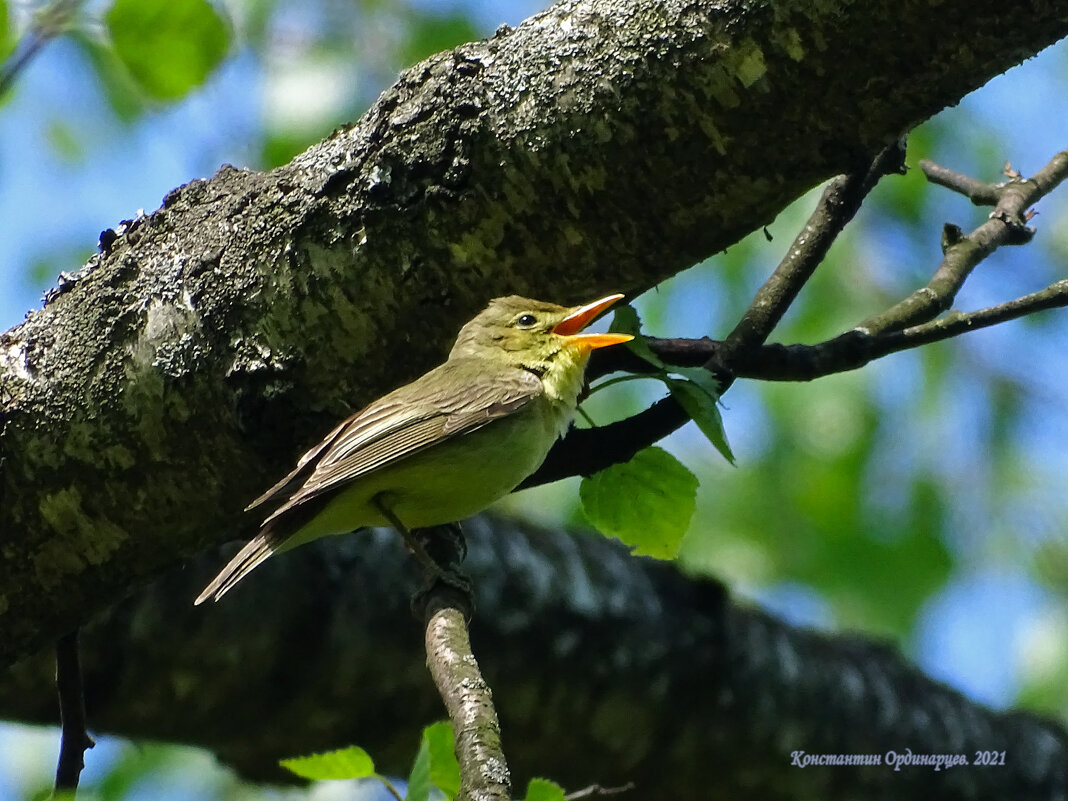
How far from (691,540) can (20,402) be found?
5.24 metres

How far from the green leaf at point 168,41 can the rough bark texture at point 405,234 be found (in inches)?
24.2

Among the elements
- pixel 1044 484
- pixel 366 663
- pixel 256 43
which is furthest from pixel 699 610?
pixel 256 43

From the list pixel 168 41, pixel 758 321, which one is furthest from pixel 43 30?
pixel 758 321

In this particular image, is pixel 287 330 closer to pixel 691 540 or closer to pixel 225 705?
pixel 225 705

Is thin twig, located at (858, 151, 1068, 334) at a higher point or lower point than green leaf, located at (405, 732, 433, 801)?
higher

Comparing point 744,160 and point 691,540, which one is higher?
point 744,160

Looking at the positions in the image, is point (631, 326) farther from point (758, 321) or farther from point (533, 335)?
point (533, 335)

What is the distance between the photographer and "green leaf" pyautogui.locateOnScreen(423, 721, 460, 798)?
2.07 metres

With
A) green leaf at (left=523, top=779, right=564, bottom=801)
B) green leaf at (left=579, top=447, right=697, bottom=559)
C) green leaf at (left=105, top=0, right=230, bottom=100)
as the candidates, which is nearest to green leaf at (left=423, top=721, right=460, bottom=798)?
green leaf at (left=523, top=779, right=564, bottom=801)

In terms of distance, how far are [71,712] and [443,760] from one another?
5.09 ft

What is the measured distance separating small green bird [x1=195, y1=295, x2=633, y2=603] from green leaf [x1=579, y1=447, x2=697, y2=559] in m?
0.33

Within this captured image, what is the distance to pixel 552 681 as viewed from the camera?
14.1ft

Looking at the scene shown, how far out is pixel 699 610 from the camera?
4.61 m

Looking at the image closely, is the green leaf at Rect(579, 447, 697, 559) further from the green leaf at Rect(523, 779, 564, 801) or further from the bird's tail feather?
the green leaf at Rect(523, 779, 564, 801)
